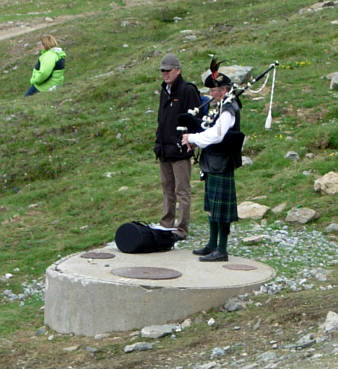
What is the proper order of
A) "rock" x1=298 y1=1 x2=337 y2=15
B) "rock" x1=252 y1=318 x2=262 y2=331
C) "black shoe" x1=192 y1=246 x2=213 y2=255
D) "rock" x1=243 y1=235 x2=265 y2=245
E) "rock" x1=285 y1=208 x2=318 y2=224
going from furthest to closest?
"rock" x1=298 y1=1 x2=337 y2=15 → "rock" x1=285 y1=208 x2=318 y2=224 → "rock" x1=243 y1=235 x2=265 y2=245 → "black shoe" x1=192 y1=246 x2=213 y2=255 → "rock" x1=252 y1=318 x2=262 y2=331

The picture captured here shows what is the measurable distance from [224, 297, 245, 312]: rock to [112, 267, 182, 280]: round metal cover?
0.59 m

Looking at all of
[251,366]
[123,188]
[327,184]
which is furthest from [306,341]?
Answer: [123,188]

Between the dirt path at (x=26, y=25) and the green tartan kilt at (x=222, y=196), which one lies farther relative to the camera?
the dirt path at (x=26, y=25)

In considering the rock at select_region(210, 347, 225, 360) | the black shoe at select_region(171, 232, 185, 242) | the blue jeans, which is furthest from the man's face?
the blue jeans

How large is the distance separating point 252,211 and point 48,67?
336 inches

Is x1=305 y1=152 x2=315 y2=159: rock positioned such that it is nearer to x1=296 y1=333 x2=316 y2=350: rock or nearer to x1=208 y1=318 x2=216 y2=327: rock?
x1=208 y1=318 x2=216 y2=327: rock

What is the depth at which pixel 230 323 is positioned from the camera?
752 centimetres

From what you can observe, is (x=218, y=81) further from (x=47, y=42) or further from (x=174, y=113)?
(x=47, y=42)

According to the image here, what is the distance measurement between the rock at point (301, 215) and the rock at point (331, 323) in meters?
3.83

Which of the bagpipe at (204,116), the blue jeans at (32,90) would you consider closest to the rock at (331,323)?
the bagpipe at (204,116)

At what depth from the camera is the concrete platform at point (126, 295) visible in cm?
775

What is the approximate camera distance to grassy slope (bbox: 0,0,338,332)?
11.8 meters

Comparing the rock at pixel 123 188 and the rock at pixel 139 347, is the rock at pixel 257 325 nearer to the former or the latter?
the rock at pixel 139 347

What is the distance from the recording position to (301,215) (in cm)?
1061
